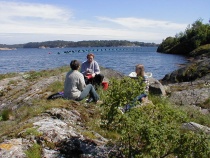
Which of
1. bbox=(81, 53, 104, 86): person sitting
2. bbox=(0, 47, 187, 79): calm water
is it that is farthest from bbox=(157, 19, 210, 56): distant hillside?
bbox=(81, 53, 104, 86): person sitting

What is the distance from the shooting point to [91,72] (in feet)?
45.0

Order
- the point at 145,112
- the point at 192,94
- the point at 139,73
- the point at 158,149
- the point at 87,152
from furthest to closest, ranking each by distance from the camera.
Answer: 1. the point at 192,94
2. the point at 139,73
3. the point at 87,152
4. the point at 145,112
5. the point at 158,149

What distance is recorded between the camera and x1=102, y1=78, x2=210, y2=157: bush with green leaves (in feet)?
15.9

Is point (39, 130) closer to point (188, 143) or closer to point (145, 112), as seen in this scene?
point (145, 112)

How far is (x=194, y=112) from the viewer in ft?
38.9

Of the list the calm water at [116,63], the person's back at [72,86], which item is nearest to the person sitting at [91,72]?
the person's back at [72,86]

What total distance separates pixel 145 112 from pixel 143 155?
0.91 metres

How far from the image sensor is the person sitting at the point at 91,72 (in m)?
13.5

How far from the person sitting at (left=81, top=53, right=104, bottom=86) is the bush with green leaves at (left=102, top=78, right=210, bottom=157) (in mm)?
7549

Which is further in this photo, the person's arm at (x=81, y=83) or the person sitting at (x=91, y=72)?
the person sitting at (x=91, y=72)

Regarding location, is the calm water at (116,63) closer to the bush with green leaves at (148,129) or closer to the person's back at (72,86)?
the person's back at (72,86)

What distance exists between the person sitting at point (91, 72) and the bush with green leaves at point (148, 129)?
7.55 metres

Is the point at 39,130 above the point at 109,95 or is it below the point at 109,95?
below

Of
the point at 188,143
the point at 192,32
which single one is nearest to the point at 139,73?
the point at 188,143
